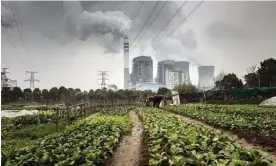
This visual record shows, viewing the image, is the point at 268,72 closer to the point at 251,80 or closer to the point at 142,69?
the point at 251,80

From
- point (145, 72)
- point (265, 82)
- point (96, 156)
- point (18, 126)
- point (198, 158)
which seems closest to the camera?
point (198, 158)

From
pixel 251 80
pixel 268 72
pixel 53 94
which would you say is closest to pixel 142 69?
pixel 251 80

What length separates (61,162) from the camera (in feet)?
17.6

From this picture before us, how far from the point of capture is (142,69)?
104 m

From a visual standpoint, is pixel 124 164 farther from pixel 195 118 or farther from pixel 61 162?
pixel 195 118

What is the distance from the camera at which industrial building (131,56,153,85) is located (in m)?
94.9

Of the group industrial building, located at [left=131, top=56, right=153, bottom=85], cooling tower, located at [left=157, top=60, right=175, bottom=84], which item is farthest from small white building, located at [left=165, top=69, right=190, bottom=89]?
industrial building, located at [left=131, top=56, right=153, bottom=85]

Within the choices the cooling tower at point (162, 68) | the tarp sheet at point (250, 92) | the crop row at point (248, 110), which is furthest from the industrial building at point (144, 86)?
the crop row at point (248, 110)

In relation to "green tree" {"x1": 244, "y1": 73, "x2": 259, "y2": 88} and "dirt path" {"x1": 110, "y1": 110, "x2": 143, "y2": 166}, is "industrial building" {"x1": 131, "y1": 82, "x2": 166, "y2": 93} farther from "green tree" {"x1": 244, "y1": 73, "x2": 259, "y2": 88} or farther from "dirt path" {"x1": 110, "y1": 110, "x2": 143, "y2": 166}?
"dirt path" {"x1": 110, "y1": 110, "x2": 143, "y2": 166}

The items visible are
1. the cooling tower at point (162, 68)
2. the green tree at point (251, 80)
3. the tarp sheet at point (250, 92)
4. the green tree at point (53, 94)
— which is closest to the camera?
the tarp sheet at point (250, 92)

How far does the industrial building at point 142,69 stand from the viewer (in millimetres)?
94875

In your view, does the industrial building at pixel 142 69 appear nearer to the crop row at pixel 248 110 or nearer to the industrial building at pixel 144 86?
the industrial building at pixel 144 86

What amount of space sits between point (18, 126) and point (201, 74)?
6239 inches

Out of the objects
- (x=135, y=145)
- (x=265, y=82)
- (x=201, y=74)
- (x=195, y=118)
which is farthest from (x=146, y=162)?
(x=201, y=74)
